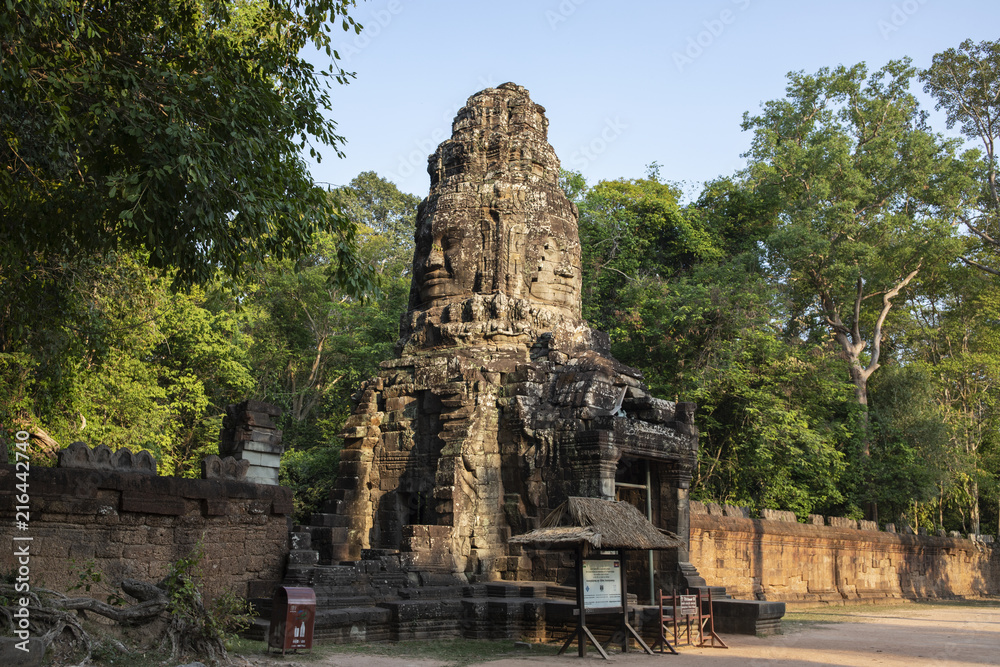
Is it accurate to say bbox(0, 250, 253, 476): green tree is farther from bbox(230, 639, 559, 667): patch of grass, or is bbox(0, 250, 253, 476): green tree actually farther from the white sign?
the white sign

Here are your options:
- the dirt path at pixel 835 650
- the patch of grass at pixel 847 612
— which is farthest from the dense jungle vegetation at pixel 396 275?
the dirt path at pixel 835 650

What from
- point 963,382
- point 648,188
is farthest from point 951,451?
point 648,188

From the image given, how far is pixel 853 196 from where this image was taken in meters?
27.9

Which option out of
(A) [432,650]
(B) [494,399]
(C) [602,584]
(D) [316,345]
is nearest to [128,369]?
(B) [494,399]

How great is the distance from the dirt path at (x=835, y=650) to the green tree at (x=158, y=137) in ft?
13.5

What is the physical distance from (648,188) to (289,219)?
24.5 m

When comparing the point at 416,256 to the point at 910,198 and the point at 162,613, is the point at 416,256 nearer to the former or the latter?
the point at 162,613

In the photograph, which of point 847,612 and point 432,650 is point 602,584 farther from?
point 847,612

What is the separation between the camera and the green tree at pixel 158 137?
301 inches

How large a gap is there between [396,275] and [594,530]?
78.3 feet

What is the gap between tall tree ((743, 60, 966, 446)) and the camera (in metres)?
26.2

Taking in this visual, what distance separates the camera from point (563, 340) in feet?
51.0

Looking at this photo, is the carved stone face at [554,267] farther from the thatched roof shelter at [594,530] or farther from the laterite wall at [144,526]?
the laterite wall at [144,526]

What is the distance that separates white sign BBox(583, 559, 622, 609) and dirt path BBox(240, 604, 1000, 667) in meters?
0.58
